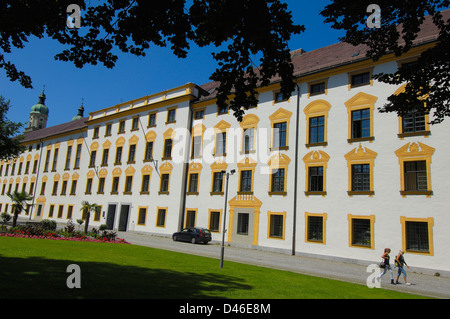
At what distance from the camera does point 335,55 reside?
1091 inches

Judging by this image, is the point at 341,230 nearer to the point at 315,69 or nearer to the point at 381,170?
the point at 381,170

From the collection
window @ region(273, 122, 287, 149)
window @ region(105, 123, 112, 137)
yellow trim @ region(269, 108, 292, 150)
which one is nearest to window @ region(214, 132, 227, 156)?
yellow trim @ region(269, 108, 292, 150)

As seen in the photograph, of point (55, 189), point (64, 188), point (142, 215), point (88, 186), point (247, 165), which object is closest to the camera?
point (247, 165)

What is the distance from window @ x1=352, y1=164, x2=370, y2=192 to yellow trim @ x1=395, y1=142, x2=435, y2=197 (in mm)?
2089

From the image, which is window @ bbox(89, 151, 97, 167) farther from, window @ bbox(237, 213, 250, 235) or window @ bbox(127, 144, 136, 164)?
window @ bbox(237, 213, 250, 235)

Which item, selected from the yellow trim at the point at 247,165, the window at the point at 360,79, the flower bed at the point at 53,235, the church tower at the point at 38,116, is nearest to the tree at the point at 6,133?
the flower bed at the point at 53,235

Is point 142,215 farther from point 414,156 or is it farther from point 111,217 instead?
point 414,156

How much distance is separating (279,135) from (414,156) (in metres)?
10.2

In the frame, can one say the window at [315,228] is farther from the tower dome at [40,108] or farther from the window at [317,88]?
the tower dome at [40,108]

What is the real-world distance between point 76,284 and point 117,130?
3584cm

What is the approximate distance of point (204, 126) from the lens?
1294 inches

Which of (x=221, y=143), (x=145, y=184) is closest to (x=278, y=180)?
(x=221, y=143)
